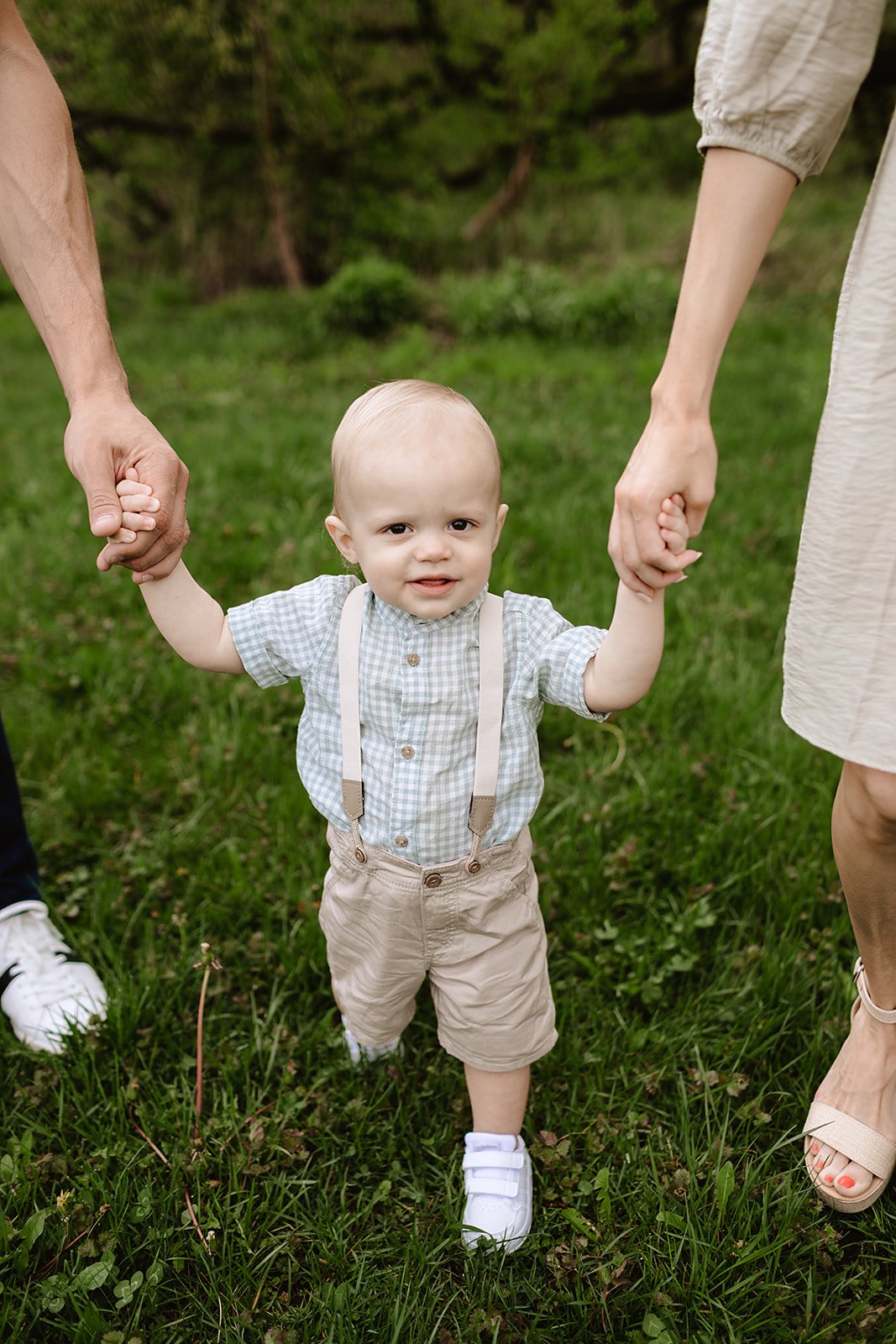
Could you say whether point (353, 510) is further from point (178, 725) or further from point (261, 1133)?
point (178, 725)

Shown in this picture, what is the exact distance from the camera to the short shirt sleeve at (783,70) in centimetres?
137

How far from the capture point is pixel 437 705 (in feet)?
5.56

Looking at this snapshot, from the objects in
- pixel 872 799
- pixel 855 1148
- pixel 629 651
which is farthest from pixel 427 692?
pixel 855 1148

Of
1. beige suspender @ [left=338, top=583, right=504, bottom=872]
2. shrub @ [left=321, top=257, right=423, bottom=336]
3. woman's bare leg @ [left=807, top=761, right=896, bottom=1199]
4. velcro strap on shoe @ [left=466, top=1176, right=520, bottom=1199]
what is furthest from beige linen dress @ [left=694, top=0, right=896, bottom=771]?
shrub @ [left=321, top=257, right=423, bottom=336]

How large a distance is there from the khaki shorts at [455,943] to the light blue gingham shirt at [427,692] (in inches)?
2.3

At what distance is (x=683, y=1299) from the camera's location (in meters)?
1.74

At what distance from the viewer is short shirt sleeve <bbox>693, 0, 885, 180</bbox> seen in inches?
53.9

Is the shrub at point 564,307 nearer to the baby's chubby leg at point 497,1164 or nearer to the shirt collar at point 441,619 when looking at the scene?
the shirt collar at point 441,619

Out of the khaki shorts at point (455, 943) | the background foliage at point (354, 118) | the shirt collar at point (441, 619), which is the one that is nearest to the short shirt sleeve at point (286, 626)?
the shirt collar at point (441, 619)

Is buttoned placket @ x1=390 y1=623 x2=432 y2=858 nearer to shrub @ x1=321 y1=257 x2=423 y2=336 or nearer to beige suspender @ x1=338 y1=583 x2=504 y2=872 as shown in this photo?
beige suspender @ x1=338 y1=583 x2=504 y2=872

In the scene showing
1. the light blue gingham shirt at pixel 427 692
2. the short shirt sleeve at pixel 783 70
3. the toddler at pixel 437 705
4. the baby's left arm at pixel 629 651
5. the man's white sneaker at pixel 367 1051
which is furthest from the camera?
the man's white sneaker at pixel 367 1051

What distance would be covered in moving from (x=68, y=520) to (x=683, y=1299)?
3829 millimetres

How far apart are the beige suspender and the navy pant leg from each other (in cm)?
97

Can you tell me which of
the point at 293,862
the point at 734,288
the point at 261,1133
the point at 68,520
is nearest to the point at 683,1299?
the point at 261,1133
